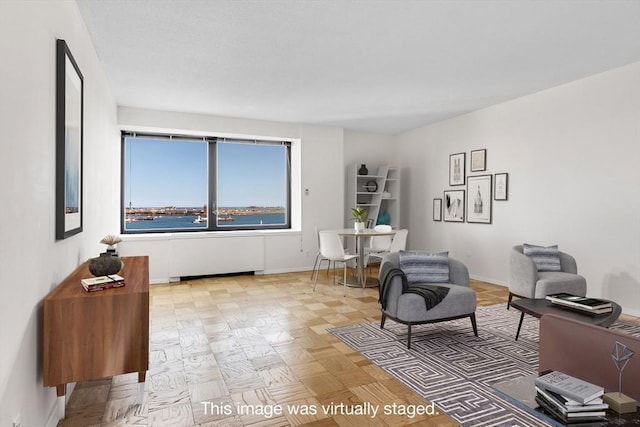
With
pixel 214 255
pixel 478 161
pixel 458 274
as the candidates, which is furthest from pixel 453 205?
pixel 214 255

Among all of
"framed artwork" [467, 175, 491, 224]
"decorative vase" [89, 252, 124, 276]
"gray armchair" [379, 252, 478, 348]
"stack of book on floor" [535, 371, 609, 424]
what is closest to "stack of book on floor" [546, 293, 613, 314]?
"gray armchair" [379, 252, 478, 348]

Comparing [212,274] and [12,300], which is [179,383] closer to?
[12,300]

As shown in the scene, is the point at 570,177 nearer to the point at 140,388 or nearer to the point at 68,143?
the point at 140,388

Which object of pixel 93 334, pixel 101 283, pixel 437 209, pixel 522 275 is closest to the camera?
pixel 93 334

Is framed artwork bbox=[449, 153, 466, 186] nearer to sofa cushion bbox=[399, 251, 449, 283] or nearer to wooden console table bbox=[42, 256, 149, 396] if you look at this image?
sofa cushion bbox=[399, 251, 449, 283]

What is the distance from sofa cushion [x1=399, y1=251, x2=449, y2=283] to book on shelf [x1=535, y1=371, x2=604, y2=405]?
1932mm

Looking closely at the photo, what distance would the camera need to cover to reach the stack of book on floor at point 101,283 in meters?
2.06

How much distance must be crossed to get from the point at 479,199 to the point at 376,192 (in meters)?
2.04

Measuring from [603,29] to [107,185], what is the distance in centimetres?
525

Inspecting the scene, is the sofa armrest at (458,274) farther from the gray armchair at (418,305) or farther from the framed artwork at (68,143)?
the framed artwork at (68,143)

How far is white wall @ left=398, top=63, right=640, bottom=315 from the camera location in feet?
12.9

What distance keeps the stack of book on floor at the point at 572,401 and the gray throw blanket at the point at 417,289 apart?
1.60 metres

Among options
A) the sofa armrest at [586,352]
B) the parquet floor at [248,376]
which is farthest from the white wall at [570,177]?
the sofa armrest at [586,352]

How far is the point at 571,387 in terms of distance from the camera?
4.72 ft
